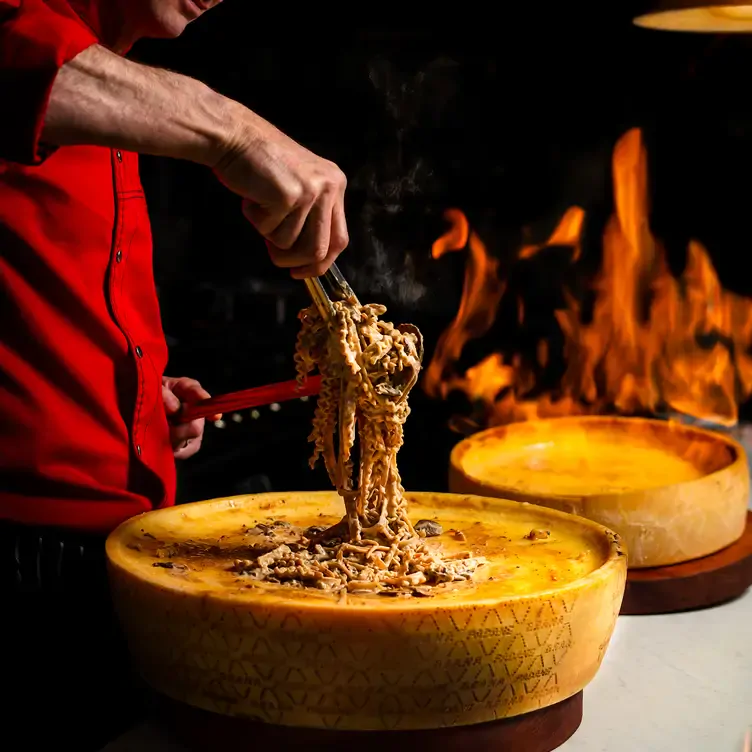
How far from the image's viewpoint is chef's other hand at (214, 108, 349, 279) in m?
1.21

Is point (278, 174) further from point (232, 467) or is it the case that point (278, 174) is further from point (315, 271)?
point (232, 467)

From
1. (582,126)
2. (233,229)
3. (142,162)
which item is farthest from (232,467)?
(582,126)

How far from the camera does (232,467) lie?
125 inches

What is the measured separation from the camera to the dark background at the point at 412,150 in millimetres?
3156

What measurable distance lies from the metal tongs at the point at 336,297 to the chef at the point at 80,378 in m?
0.07

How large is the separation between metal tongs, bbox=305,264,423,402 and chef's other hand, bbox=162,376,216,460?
383 mm

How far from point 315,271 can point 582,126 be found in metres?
2.33

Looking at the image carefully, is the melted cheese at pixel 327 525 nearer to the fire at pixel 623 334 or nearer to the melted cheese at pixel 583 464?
the melted cheese at pixel 583 464

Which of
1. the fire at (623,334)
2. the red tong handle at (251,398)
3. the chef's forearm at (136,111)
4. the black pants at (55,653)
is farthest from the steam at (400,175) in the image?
the chef's forearm at (136,111)

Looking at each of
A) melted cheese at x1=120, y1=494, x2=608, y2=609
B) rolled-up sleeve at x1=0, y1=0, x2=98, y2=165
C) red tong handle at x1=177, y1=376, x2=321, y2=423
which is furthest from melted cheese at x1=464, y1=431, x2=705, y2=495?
rolled-up sleeve at x1=0, y1=0, x2=98, y2=165

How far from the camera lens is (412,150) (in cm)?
333

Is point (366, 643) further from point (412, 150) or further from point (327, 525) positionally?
point (412, 150)

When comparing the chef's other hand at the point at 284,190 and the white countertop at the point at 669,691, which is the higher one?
the chef's other hand at the point at 284,190

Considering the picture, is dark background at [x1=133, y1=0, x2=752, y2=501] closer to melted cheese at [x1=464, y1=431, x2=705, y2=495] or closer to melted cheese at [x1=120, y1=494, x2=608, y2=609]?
melted cheese at [x1=464, y1=431, x2=705, y2=495]
